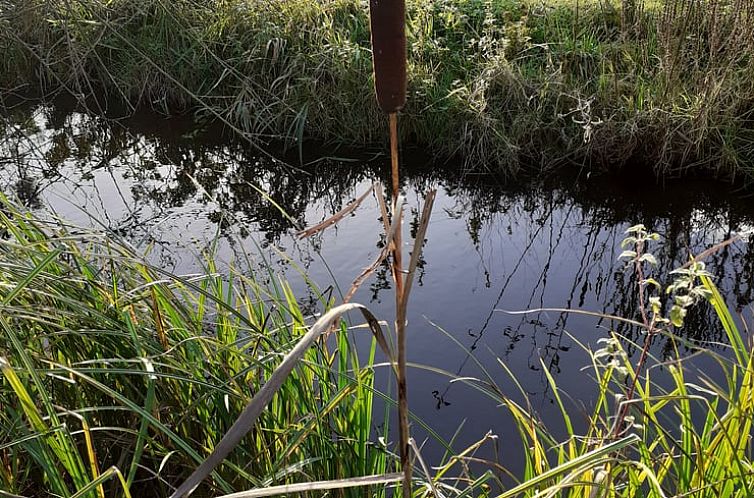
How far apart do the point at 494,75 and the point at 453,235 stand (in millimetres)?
1322

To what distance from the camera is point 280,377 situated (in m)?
0.55

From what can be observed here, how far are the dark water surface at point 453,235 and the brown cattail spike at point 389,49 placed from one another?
184cm

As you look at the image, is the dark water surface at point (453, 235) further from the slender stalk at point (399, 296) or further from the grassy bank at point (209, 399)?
the slender stalk at point (399, 296)

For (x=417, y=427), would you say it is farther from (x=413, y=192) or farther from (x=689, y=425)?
(x=413, y=192)

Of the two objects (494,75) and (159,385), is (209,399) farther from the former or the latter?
(494,75)

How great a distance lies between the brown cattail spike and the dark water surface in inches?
72.3

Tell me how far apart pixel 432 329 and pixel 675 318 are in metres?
2.07

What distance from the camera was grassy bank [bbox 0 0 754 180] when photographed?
433 centimetres

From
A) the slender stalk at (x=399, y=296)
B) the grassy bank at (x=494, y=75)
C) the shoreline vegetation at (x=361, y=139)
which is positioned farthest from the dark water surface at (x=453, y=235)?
the slender stalk at (x=399, y=296)

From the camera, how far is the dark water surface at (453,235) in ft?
9.41

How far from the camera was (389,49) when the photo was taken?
60 centimetres

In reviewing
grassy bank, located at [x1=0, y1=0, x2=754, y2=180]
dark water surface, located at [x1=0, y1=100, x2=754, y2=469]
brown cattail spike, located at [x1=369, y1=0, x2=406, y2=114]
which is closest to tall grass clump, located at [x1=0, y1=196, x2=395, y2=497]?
brown cattail spike, located at [x1=369, y1=0, x2=406, y2=114]

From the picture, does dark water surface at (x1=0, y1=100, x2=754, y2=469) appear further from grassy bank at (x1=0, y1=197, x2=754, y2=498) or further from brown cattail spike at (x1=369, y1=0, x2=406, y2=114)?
brown cattail spike at (x1=369, y1=0, x2=406, y2=114)

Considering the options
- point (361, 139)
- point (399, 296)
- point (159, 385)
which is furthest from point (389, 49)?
point (361, 139)
